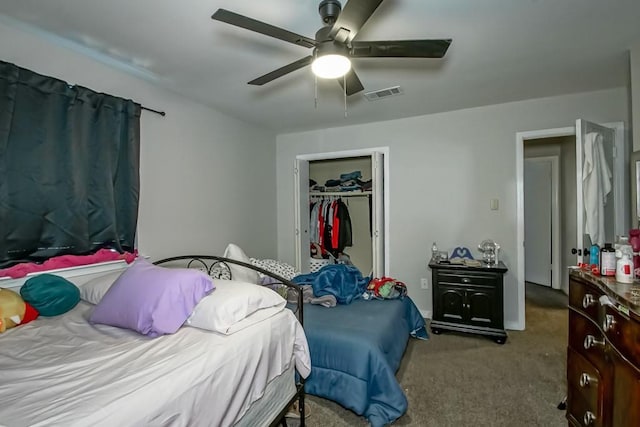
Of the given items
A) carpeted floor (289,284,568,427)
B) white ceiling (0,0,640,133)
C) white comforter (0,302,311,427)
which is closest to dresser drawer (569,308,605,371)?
carpeted floor (289,284,568,427)

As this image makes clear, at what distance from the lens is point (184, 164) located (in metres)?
3.04

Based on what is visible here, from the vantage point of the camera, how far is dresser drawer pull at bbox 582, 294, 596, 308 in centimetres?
151

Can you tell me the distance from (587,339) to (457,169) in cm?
237

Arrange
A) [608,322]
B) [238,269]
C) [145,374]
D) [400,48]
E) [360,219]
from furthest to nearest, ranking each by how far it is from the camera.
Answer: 1. [360,219]
2. [238,269]
3. [400,48]
4. [608,322]
5. [145,374]

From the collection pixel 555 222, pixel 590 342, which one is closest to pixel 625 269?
pixel 590 342

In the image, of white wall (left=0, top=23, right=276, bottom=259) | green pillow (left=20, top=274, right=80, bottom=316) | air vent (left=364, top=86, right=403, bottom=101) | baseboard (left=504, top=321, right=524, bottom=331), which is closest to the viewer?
green pillow (left=20, top=274, right=80, bottom=316)

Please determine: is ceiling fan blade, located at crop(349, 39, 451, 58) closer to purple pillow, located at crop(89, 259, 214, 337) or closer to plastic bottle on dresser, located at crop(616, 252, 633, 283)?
plastic bottle on dresser, located at crop(616, 252, 633, 283)

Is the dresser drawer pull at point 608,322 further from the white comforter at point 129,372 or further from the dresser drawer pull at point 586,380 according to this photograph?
the white comforter at point 129,372

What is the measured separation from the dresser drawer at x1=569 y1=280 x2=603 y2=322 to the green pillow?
273 cm

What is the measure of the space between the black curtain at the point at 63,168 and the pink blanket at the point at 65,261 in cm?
4

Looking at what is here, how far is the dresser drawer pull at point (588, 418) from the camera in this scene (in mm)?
1446

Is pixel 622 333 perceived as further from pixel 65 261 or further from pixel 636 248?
pixel 65 261

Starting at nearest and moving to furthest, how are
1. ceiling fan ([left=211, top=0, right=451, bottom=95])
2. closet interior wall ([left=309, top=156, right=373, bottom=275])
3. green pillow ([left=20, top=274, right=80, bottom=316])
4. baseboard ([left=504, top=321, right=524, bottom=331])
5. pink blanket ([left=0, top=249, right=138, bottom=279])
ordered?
ceiling fan ([left=211, top=0, right=451, bottom=95]) → green pillow ([left=20, top=274, right=80, bottom=316]) → pink blanket ([left=0, top=249, right=138, bottom=279]) → baseboard ([left=504, top=321, right=524, bottom=331]) → closet interior wall ([left=309, top=156, right=373, bottom=275])

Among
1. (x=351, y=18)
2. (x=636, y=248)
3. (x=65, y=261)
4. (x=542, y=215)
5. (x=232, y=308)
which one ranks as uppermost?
(x=351, y=18)
